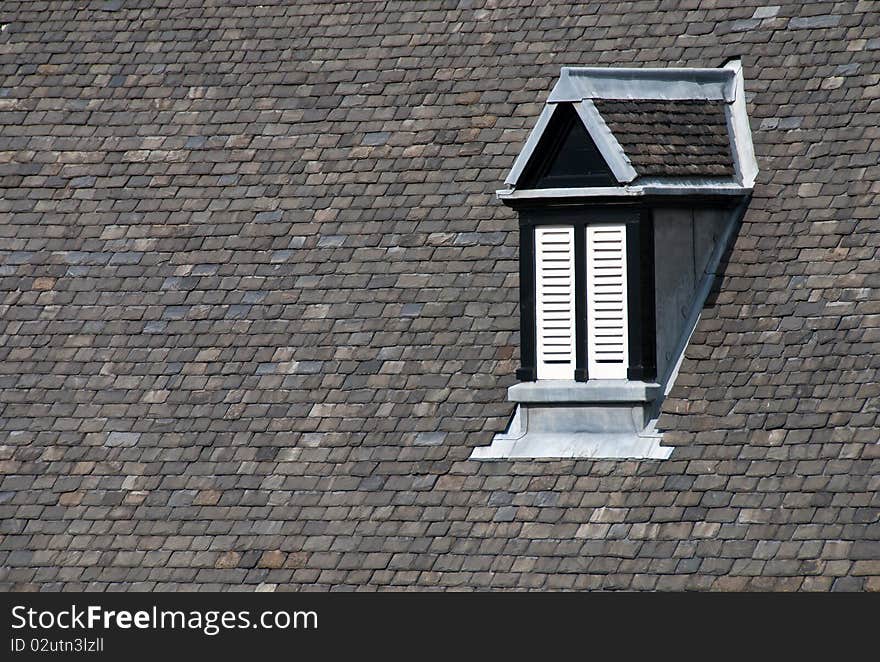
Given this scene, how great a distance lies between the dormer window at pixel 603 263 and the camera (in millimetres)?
15953

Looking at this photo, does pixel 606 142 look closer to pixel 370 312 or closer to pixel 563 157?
pixel 563 157

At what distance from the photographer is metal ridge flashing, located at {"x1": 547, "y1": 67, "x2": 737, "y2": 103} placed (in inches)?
640

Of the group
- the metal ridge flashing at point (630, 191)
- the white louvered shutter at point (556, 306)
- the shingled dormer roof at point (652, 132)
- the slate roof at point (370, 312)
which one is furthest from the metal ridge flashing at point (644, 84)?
the white louvered shutter at point (556, 306)

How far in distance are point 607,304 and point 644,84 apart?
6.99ft

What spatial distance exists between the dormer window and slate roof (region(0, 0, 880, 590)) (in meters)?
0.31

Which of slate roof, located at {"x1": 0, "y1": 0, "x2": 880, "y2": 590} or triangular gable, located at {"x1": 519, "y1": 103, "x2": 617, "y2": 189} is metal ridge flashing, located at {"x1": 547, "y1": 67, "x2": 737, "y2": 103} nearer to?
triangular gable, located at {"x1": 519, "y1": 103, "x2": 617, "y2": 189}

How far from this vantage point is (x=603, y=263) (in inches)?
634

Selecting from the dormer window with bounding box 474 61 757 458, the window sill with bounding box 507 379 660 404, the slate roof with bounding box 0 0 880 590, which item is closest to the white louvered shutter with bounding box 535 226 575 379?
the dormer window with bounding box 474 61 757 458

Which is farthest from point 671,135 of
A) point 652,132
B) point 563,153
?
point 563,153

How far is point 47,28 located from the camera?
2061 centimetres

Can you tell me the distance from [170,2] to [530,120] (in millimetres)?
4682

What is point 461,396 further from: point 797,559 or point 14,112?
point 14,112

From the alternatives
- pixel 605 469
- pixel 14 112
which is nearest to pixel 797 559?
pixel 605 469

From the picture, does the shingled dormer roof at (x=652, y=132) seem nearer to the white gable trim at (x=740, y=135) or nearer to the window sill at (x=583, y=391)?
the white gable trim at (x=740, y=135)
